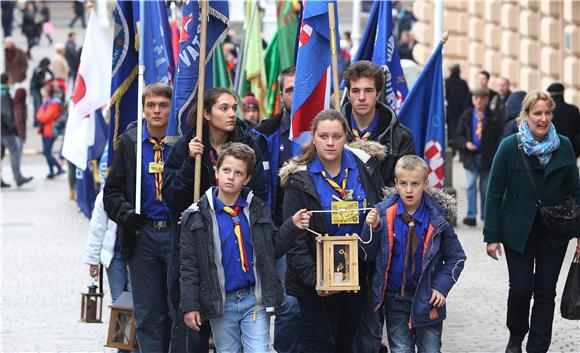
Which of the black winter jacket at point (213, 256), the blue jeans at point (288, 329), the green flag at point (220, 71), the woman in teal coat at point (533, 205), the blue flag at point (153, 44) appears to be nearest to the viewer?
the black winter jacket at point (213, 256)

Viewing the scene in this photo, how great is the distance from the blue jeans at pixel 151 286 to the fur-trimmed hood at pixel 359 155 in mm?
1044

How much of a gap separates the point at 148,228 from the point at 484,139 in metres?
8.74

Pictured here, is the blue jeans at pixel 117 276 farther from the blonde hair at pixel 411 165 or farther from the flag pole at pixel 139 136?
the blonde hair at pixel 411 165

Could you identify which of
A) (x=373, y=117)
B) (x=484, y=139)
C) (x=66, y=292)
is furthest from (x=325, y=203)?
(x=484, y=139)

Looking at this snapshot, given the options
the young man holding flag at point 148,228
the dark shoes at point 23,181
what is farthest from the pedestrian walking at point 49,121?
the young man holding flag at point 148,228

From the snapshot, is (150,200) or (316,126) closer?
(316,126)

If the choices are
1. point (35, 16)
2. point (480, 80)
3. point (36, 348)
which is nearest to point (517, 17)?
point (480, 80)

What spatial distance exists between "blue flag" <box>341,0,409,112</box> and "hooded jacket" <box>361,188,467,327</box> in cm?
292

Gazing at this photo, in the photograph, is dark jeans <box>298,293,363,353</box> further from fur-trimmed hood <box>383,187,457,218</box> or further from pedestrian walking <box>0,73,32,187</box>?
pedestrian walking <box>0,73,32,187</box>

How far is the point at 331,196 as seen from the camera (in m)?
8.23

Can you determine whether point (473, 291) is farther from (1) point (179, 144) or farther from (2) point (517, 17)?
(2) point (517, 17)

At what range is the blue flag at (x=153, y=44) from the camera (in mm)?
9953

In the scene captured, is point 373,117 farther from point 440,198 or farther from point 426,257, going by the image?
point 426,257

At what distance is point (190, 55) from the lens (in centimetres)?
921
